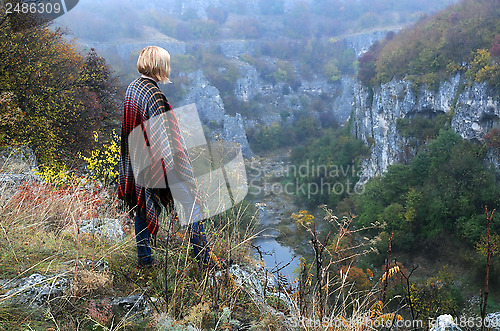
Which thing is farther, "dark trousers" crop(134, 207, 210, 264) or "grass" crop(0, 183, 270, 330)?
"dark trousers" crop(134, 207, 210, 264)

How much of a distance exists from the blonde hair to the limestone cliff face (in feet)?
90.9

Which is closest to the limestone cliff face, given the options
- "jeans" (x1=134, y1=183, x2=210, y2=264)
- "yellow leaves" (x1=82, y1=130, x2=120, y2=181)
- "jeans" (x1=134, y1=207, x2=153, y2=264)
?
"yellow leaves" (x1=82, y1=130, x2=120, y2=181)

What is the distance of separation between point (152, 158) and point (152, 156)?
0.04ft

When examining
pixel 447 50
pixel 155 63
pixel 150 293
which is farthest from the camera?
pixel 447 50

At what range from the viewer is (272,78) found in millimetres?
83812

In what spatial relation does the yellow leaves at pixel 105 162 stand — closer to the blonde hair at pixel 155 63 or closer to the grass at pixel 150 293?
the grass at pixel 150 293

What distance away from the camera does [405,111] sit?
116 feet

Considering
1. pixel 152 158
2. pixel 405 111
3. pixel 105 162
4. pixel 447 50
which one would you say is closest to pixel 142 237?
pixel 152 158

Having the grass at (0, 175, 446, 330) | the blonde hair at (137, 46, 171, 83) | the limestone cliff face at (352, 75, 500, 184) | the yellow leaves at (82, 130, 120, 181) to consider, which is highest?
the blonde hair at (137, 46, 171, 83)

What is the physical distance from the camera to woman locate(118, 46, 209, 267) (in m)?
2.14

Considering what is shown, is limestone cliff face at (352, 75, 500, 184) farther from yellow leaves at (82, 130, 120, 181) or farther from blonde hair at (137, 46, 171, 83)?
blonde hair at (137, 46, 171, 83)

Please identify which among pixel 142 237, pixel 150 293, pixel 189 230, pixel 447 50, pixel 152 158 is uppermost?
pixel 447 50

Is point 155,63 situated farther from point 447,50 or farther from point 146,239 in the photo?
point 447,50

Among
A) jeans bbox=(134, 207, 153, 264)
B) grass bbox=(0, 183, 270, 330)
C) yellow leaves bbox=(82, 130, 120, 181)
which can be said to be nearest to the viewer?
grass bbox=(0, 183, 270, 330)
